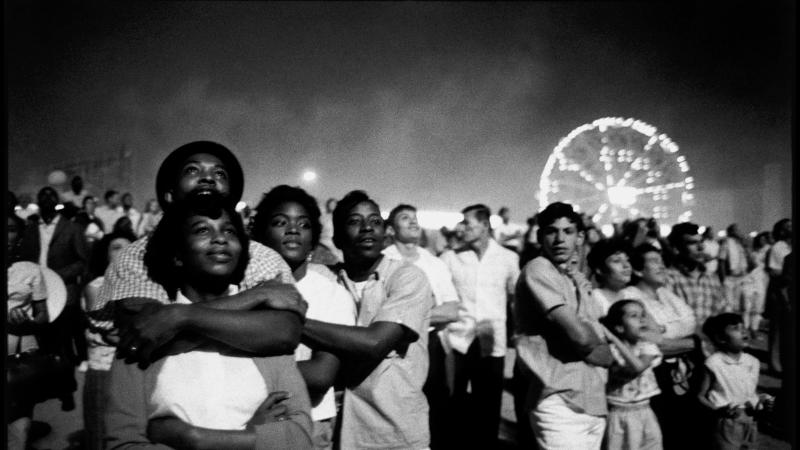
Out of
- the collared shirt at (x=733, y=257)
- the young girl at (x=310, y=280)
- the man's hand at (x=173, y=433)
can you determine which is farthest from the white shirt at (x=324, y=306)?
the collared shirt at (x=733, y=257)

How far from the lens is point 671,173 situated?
52.3 feet

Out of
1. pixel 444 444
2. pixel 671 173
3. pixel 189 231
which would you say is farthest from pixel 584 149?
pixel 189 231

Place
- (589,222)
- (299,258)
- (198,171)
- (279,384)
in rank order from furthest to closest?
(589,222), (299,258), (198,171), (279,384)

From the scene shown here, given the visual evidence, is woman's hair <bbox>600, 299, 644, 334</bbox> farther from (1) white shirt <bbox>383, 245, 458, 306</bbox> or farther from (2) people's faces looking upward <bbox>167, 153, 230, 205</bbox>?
(2) people's faces looking upward <bbox>167, 153, 230, 205</bbox>

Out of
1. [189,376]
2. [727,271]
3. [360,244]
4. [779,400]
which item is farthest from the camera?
[727,271]

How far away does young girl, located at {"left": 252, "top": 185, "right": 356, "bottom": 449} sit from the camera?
2.07 metres

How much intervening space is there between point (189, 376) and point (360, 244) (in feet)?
4.52

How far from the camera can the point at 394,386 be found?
2.40 meters

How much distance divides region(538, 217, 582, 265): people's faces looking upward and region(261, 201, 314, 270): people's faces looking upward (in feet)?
4.39

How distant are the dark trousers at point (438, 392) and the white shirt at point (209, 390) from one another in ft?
11.5

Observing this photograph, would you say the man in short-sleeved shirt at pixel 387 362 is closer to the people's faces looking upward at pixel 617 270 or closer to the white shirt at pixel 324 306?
the white shirt at pixel 324 306

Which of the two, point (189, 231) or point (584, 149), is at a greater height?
point (584, 149)

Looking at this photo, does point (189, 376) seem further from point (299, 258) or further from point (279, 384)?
point (299, 258)

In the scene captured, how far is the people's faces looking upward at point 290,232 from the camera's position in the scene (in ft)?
7.78
